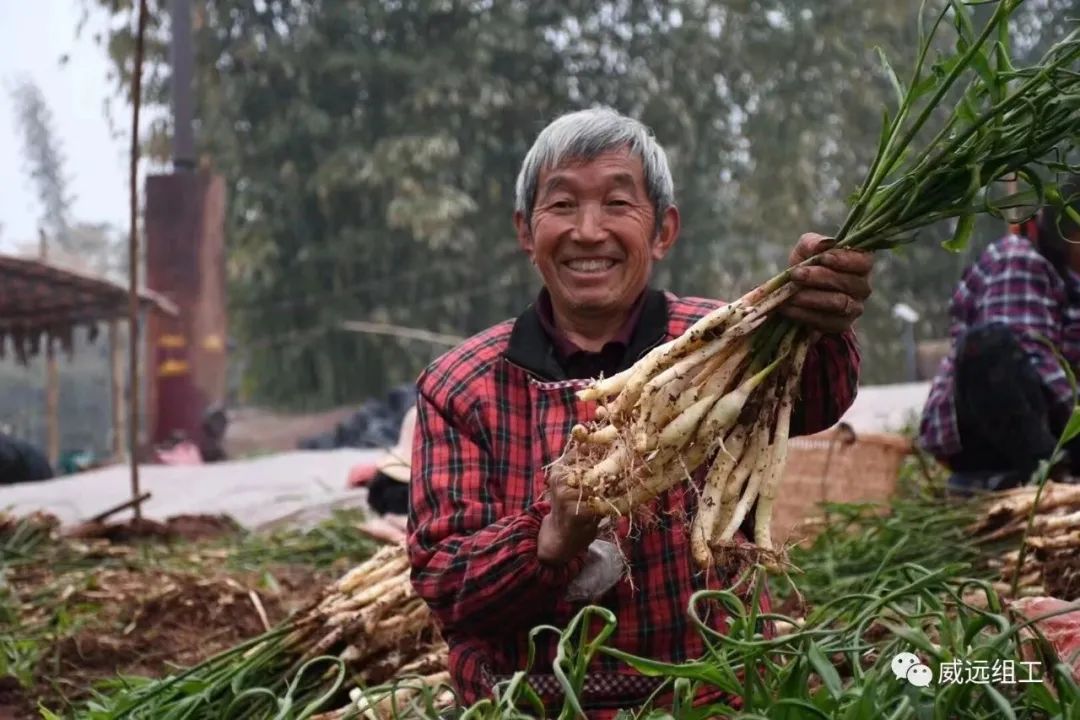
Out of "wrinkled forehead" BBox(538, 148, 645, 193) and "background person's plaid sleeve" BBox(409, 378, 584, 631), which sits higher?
"wrinkled forehead" BBox(538, 148, 645, 193)

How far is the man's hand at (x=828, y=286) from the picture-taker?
1.71 metres

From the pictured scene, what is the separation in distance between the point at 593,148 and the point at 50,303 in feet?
27.3

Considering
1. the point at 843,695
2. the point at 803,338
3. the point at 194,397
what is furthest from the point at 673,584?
the point at 194,397

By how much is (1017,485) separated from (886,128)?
7.82 ft

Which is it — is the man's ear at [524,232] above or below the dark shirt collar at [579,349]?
above

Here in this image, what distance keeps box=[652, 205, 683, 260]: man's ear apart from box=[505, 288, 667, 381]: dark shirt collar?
77mm

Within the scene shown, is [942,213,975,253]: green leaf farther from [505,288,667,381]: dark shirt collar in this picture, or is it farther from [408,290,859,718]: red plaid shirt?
[505,288,667,381]: dark shirt collar

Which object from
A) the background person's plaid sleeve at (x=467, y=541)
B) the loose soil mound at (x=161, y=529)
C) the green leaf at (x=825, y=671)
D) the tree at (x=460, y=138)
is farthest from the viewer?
the tree at (x=460, y=138)

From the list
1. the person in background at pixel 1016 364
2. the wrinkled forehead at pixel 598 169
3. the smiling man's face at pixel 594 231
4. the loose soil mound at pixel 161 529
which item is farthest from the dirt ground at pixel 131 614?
the person in background at pixel 1016 364

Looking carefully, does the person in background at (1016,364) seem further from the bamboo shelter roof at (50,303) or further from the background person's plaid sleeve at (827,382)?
the bamboo shelter roof at (50,303)

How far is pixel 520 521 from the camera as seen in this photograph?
6.07 ft

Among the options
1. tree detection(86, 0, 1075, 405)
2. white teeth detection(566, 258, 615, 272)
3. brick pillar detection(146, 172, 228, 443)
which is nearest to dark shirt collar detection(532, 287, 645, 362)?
white teeth detection(566, 258, 615, 272)

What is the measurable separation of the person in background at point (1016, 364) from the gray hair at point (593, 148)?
1.97 meters

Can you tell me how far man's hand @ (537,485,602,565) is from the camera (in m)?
1.69
